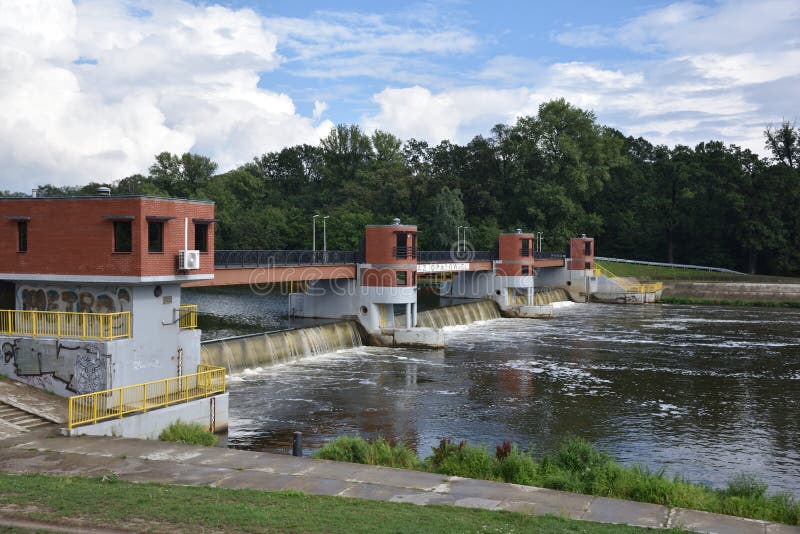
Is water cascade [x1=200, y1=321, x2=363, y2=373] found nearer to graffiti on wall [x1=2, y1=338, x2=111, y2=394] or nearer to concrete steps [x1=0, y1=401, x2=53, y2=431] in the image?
graffiti on wall [x1=2, y1=338, x2=111, y2=394]

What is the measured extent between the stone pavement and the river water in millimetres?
6488

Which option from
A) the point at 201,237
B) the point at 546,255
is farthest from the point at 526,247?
the point at 201,237

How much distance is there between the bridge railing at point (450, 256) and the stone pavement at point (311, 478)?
4479cm

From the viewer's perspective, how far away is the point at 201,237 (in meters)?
29.7

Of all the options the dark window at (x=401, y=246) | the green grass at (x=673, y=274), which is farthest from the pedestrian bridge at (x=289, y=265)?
the green grass at (x=673, y=274)

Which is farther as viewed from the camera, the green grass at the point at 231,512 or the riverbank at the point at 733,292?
the riverbank at the point at 733,292

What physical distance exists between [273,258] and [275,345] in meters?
5.57

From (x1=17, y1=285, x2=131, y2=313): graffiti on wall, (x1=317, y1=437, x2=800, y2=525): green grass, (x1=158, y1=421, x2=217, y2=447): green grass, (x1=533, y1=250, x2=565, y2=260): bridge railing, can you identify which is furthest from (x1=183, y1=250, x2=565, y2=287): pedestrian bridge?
(x1=533, y1=250, x2=565, y2=260): bridge railing

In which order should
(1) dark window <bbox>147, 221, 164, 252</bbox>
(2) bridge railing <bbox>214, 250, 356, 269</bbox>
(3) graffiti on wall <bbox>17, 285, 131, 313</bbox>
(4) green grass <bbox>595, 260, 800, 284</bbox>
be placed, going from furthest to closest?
(4) green grass <bbox>595, 260, 800, 284</bbox>, (2) bridge railing <bbox>214, 250, 356, 269</bbox>, (1) dark window <bbox>147, 221, 164, 252</bbox>, (3) graffiti on wall <bbox>17, 285, 131, 313</bbox>

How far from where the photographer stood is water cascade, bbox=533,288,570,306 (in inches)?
3219

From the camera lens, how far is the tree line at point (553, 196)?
346ft

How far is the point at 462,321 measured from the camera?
66.6 metres

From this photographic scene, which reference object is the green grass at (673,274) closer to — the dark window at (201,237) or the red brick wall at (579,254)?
the red brick wall at (579,254)

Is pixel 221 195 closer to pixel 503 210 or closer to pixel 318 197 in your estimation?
pixel 318 197
